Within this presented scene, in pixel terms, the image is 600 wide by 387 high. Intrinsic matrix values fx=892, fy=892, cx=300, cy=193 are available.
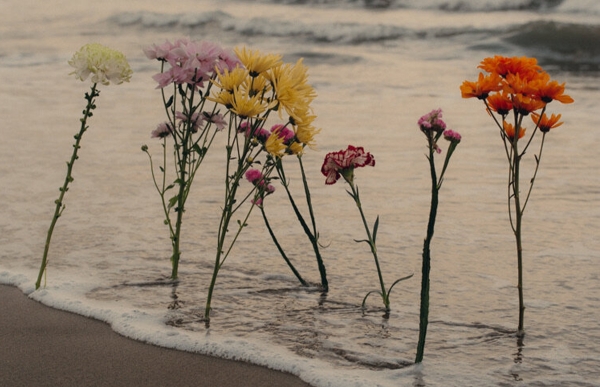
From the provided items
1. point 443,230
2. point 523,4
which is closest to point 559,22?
point 523,4

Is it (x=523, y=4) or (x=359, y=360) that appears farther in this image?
(x=523, y=4)

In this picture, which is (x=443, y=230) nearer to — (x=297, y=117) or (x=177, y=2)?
(x=297, y=117)

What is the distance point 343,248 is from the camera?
13.2 feet

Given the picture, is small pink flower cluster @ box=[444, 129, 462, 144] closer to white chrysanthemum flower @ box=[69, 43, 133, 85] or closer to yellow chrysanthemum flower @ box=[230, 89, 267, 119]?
yellow chrysanthemum flower @ box=[230, 89, 267, 119]

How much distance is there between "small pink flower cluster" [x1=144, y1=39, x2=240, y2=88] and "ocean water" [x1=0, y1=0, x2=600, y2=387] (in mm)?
818

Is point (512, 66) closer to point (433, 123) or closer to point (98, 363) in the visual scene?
point (433, 123)

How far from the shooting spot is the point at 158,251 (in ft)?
13.1

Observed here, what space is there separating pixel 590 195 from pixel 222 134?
3142mm

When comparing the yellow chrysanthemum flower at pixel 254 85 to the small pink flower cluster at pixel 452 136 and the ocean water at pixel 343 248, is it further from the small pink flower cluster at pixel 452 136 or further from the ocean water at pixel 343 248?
the ocean water at pixel 343 248

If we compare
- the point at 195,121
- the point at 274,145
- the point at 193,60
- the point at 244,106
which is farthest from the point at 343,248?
the point at 244,106

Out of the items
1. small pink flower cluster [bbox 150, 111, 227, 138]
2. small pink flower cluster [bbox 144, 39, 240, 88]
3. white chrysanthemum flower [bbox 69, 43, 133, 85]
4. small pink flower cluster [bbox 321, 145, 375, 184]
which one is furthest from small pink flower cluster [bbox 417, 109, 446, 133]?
white chrysanthemum flower [bbox 69, 43, 133, 85]

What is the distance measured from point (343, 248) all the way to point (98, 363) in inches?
63.2

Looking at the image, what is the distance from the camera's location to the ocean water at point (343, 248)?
2.79m

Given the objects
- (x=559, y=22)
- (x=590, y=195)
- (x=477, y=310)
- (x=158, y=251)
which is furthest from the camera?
(x=559, y=22)
